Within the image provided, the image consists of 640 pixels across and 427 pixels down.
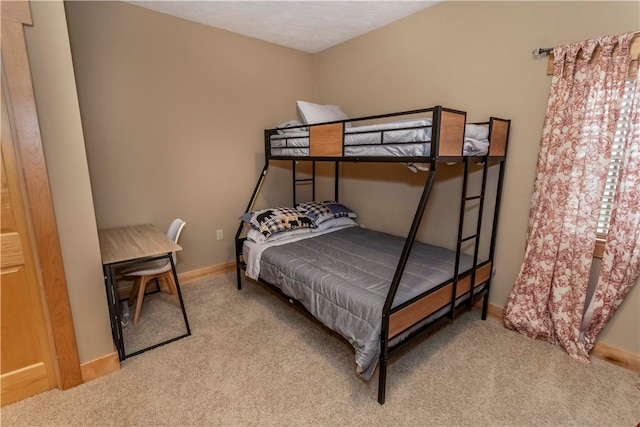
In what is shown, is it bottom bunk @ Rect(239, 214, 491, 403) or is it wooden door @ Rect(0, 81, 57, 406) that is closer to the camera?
wooden door @ Rect(0, 81, 57, 406)

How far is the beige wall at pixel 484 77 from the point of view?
78.2 inches

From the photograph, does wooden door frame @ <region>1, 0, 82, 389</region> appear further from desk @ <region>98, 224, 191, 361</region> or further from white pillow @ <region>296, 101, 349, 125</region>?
white pillow @ <region>296, 101, 349, 125</region>

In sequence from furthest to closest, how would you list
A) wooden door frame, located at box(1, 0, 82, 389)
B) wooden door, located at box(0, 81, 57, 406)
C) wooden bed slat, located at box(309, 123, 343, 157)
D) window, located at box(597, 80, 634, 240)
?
wooden bed slat, located at box(309, 123, 343, 157) < window, located at box(597, 80, 634, 240) < wooden door, located at box(0, 81, 57, 406) < wooden door frame, located at box(1, 0, 82, 389)

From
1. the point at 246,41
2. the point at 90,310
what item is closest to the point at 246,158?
the point at 246,41

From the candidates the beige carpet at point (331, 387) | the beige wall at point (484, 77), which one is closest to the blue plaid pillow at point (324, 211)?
the beige wall at point (484, 77)

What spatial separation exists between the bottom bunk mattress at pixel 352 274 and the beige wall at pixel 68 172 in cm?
115

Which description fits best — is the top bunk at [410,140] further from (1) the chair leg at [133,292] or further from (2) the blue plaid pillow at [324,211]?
(1) the chair leg at [133,292]

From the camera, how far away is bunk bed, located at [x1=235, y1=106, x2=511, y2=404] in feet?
5.60

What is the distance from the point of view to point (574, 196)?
199 cm

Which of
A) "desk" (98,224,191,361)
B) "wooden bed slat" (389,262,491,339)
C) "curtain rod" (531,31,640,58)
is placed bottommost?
"wooden bed slat" (389,262,491,339)

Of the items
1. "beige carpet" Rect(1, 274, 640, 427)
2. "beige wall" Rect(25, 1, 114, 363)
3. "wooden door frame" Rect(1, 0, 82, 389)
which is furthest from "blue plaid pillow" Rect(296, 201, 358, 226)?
"wooden door frame" Rect(1, 0, 82, 389)

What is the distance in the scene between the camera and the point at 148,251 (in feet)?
6.79

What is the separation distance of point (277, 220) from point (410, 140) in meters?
1.46

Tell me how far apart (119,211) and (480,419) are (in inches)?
119
